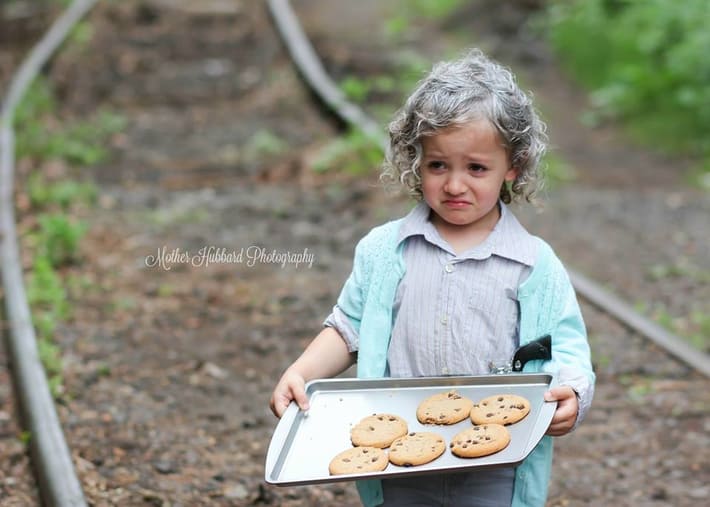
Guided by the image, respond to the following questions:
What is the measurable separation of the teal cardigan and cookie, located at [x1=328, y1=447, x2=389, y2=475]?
0.24 meters

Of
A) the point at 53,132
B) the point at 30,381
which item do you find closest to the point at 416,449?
the point at 30,381

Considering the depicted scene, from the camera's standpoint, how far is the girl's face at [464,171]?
101 inches

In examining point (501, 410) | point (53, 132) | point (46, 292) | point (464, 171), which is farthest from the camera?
point (53, 132)

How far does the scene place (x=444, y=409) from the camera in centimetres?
254

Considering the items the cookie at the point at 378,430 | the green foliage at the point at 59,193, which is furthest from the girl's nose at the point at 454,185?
the green foliage at the point at 59,193

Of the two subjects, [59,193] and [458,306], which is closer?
[458,306]

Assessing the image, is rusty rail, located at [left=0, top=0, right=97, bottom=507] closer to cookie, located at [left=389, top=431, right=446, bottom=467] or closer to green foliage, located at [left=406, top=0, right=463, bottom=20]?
cookie, located at [left=389, top=431, right=446, bottom=467]

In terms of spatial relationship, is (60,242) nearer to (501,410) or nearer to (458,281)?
(458,281)

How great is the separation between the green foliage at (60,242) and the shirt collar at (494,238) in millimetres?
4053

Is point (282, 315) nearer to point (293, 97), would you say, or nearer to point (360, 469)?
point (360, 469)

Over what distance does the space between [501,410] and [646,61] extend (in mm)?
9205

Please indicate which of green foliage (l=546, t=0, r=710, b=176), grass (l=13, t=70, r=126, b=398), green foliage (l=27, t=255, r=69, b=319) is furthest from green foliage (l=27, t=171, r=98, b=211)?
green foliage (l=546, t=0, r=710, b=176)

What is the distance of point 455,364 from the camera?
268 centimetres

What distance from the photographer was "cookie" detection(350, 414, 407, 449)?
2477 millimetres
